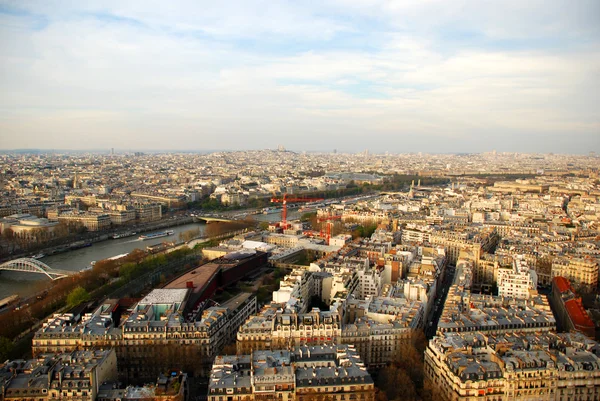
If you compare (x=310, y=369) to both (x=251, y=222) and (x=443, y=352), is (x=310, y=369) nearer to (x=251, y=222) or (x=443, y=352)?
(x=443, y=352)

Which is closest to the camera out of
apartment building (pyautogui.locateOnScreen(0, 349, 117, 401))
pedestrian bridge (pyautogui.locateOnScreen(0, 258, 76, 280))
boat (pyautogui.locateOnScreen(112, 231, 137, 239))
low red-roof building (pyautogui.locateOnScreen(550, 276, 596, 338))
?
apartment building (pyautogui.locateOnScreen(0, 349, 117, 401))

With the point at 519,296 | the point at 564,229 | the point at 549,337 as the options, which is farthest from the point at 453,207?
the point at 549,337

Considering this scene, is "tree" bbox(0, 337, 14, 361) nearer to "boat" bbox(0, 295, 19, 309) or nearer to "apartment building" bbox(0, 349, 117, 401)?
"apartment building" bbox(0, 349, 117, 401)

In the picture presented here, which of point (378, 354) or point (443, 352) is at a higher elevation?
point (443, 352)

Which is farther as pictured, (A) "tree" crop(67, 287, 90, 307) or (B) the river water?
(B) the river water

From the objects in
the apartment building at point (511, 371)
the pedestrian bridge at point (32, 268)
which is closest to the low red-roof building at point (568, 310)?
the apartment building at point (511, 371)

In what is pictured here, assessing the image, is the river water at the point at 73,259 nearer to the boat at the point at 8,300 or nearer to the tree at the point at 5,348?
the boat at the point at 8,300

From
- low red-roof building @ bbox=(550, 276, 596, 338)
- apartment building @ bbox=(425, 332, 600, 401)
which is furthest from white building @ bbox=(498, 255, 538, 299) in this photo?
apartment building @ bbox=(425, 332, 600, 401)
